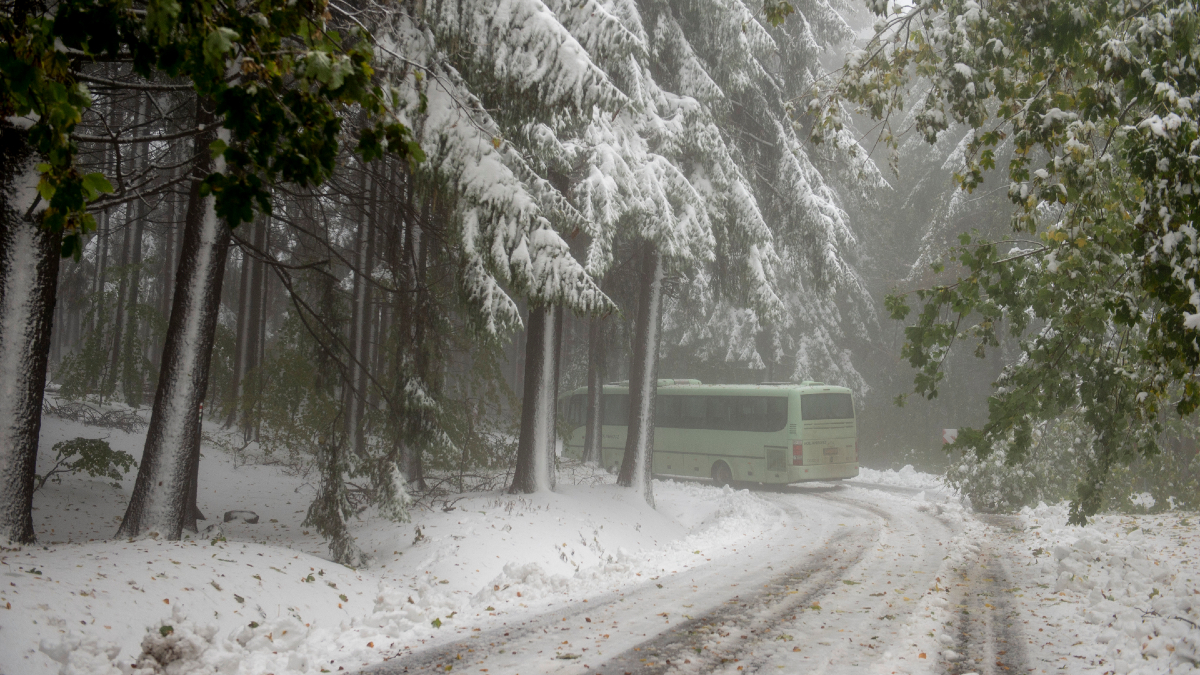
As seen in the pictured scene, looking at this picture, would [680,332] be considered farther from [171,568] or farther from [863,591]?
[171,568]

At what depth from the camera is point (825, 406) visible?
22969 millimetres

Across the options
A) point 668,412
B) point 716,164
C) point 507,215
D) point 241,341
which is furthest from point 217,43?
point 668,412

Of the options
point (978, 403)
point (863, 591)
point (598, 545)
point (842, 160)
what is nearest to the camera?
point (863, 591)

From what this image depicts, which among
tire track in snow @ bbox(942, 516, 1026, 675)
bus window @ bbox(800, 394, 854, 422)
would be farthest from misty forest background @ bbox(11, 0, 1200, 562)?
bus window @ bbox(800, 394, 854, 422)

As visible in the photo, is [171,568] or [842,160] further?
[842,160]

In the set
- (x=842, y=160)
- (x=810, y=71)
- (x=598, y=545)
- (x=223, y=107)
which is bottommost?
(x=598, y=545)

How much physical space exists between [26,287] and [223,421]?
17383 mm

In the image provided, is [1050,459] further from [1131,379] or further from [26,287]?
[26,287]

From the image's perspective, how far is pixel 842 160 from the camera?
16.0 metres

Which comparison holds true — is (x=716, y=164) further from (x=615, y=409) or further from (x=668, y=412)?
(x=615, y=409)

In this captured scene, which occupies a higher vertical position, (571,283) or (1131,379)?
(571,283)

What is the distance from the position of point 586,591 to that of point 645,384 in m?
6.57

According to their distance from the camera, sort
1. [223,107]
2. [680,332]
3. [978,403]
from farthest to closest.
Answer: [680,332] < [978,403] < [223,107]

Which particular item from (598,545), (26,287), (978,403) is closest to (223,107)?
(26,287)
